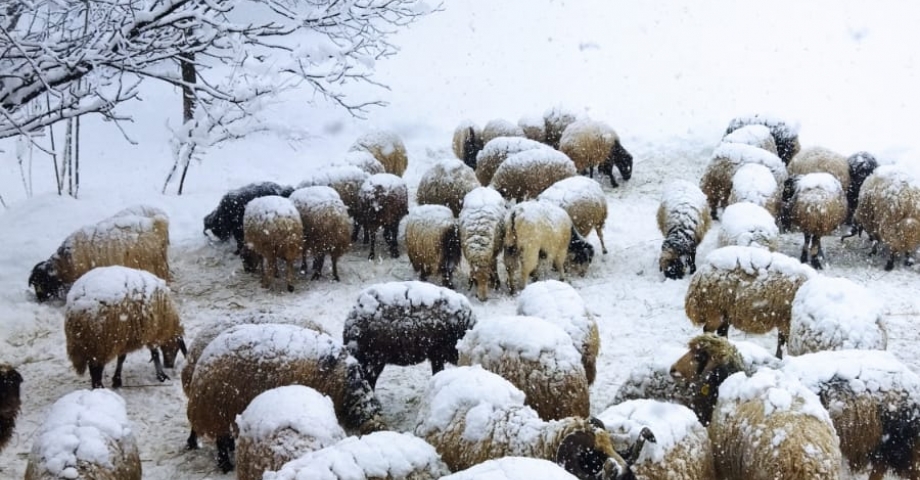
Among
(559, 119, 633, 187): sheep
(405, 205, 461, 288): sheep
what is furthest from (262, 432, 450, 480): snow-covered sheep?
(559, 119, 633, 187): sheep

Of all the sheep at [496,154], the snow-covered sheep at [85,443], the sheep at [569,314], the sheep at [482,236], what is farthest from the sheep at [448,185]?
the snow-covered sheep at [85,443]

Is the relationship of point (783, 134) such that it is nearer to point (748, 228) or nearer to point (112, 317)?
point (748, 228)

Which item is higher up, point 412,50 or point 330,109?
point 412,50

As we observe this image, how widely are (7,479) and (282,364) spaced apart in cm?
211

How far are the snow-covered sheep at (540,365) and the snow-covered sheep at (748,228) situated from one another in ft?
12.6

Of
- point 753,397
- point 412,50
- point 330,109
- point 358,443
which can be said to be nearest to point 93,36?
point 358,443

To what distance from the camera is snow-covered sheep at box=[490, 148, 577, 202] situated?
11.3 metres

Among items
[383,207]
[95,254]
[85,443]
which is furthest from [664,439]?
[95,254]

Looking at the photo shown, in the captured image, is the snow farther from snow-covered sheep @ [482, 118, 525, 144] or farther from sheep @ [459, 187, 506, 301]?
snow-covered sheep @ [482, 118, 525, 144]

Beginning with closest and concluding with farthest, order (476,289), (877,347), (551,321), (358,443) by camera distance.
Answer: (358,443), (877,347), (551,321), (476,289)

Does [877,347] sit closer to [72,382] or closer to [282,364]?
[282,364]

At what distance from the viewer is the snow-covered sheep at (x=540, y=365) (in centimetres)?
561

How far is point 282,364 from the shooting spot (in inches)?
224

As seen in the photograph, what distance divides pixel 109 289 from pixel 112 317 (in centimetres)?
24
